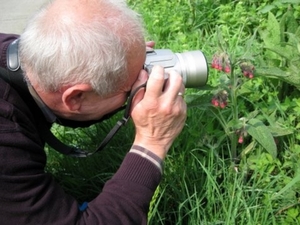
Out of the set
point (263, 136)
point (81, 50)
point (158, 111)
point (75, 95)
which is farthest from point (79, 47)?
point (263, 136)

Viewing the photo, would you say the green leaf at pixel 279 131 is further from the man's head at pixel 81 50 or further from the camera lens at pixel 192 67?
the man's head at pixel 81 50

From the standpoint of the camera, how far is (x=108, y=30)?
1.61 m

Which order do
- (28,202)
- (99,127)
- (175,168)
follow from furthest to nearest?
(99,127) < (175,168) < (28,202)

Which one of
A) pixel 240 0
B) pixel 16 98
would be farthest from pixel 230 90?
pixel 240 0

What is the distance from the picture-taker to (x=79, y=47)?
5.18 feet

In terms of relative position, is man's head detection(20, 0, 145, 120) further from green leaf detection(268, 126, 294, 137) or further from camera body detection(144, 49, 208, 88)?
green leaf detection(268, 126, 294, 137)

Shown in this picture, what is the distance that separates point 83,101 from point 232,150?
0.74m

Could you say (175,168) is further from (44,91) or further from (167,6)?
(167,6)

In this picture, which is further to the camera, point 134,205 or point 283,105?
point 283,105

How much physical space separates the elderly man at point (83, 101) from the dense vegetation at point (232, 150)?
0.38m

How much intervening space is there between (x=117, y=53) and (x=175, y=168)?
2.55 ft

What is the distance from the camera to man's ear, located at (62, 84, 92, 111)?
1.64 meters

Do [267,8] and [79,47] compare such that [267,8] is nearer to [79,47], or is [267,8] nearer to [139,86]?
[139,86]

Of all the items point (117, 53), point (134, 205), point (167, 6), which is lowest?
point (167, 6)
